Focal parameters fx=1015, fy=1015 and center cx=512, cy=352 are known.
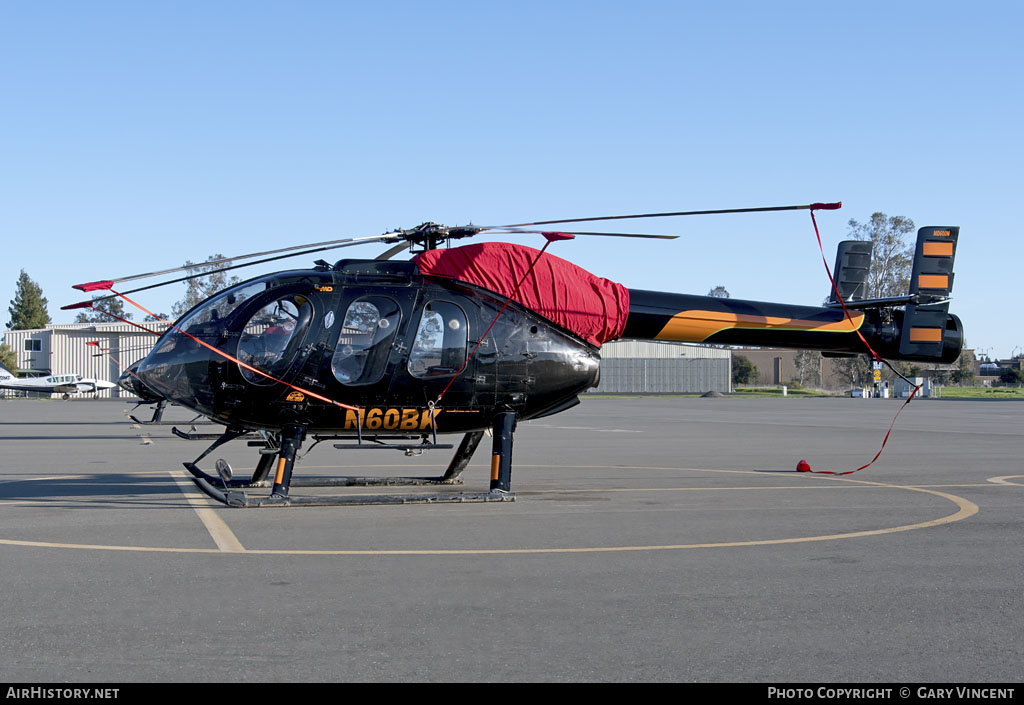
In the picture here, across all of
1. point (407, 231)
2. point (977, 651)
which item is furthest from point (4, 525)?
point (977, 651)

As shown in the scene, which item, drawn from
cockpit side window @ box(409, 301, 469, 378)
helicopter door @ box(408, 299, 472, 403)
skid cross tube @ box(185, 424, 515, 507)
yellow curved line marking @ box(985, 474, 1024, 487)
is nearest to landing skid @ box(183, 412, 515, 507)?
skid cross tube @ box(185, 424, 515, 507)

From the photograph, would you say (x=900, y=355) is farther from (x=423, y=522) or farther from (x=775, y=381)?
(x=775, y=381)

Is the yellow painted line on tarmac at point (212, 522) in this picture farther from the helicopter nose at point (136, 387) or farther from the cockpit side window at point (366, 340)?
the helicopter nose at point (136, 387)

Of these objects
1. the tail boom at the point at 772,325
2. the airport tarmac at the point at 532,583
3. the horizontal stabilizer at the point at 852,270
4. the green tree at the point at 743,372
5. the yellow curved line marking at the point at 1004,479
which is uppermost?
the horizontal stabilizer at the point at 852,270

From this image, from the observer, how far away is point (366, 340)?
1269 cm

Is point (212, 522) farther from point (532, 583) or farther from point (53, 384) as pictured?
point (53, 384)

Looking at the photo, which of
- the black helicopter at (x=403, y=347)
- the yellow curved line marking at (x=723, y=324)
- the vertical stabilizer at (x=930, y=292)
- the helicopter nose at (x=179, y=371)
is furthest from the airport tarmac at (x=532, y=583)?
the yellow curved line marking at (x=723, y=324)

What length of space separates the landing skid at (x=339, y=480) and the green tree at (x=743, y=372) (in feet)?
422

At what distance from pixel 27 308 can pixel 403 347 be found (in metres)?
143

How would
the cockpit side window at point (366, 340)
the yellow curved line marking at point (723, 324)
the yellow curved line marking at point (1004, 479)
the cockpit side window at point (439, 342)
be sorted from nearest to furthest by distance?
the cockpit side window at point (366, 340) < the cockpit side window at point (439, 342) < the yellow curved line marking at point (723, 324) < the yellow curved line marking at point (1004, 479)

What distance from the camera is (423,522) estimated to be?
11.2 meters

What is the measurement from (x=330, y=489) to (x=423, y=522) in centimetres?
365

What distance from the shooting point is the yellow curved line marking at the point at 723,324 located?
15.0 metres

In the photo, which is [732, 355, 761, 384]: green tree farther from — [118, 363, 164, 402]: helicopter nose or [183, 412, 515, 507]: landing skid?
[183, 412, 515, 507]: landing skid
